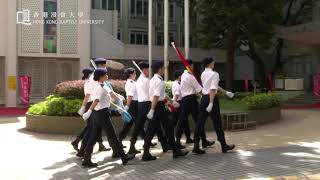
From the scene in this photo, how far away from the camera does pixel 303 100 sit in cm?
2742

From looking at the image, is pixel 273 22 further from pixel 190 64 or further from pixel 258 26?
pixel 190 64

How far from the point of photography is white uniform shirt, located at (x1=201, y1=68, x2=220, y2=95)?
9.52 m

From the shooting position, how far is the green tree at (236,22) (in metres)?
26.9

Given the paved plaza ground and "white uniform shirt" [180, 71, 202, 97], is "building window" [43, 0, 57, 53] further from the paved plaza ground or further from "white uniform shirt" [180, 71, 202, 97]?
"white uniform shirt" [180, 71, 202, 97]

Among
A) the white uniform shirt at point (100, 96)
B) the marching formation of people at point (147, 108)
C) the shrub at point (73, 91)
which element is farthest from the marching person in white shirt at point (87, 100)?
the shrub at point (73, 91)

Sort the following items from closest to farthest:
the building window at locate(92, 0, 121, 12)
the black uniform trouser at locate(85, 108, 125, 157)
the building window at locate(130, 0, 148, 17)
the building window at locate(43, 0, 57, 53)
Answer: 1. the black uniform trouser at locate(85, 108, 125, 157)
2. the building window at locate(43, 0, 57, 53)
3. the building window at locate(92, 0, 121, 12)
4. the building window at locate(130, 0, 148, 17)

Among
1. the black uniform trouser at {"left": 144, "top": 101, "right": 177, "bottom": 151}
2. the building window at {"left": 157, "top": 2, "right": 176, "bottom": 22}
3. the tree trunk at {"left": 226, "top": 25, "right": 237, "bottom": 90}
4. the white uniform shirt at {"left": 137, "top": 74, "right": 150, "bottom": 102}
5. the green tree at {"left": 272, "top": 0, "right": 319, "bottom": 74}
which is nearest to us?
the black uniform trouser at {"left": 144, "top": 101, "right": 177, "bottom": 151}

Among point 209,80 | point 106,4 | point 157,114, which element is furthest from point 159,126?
point 106,4

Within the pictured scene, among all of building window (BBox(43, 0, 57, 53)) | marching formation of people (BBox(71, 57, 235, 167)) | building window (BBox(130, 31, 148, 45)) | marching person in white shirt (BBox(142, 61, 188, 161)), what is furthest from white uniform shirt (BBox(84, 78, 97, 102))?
building window (BBox(130, 31, 148, 45))

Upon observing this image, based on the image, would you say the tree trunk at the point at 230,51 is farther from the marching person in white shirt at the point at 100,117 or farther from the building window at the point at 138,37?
the marching person in white shirt at the point at 100,117

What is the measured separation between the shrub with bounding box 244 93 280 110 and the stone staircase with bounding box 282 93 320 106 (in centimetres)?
1021

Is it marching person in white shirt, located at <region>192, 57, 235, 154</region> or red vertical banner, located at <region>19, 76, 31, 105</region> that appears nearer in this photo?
marching person in white shirt, located at <region>192, 57, 235, 154</region>

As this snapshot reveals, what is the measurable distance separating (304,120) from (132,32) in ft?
75.0

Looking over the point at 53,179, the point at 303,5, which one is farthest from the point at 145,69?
the point at 303,5
